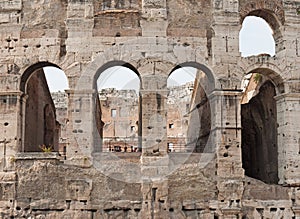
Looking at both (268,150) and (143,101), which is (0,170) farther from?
(268,150)

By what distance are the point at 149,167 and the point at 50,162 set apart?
9.88 feet

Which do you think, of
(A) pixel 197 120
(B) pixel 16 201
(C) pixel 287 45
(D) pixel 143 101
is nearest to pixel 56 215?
(B) pixel 16 201

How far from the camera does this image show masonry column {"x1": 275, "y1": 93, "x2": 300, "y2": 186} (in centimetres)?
1633

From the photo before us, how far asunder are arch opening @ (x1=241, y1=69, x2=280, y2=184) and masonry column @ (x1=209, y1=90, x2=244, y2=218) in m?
1.89

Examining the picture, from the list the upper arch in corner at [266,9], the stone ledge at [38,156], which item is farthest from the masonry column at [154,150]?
the upper arch in corner at [266,9]

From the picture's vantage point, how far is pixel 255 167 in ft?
65.2

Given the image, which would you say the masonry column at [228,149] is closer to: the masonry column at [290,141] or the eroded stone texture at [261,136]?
the masonry column at [290,141]

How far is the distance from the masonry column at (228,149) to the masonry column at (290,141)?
5.11 feet

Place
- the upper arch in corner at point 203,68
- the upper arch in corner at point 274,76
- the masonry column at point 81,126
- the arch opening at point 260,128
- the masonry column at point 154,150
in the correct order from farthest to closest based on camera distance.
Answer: the arch opening at point 260,128
the upper arch in corner at point 274,76
the upper arch in corner at point 203,68
the masonry column at point 81,126
the masonry column at point 154,150

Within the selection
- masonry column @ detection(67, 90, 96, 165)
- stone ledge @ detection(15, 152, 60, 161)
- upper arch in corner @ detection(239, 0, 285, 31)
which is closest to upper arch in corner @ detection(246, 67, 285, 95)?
upper arch in corner @ detection(239, 0, 285, 31)

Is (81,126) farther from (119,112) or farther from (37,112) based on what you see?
(119,112)

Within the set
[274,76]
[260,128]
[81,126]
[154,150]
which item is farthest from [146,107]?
[260,128]

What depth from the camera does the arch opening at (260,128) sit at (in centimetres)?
1805

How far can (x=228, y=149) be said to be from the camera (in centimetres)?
1600
